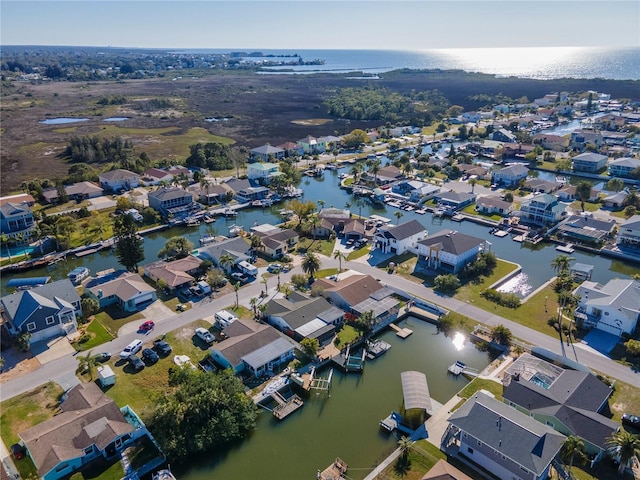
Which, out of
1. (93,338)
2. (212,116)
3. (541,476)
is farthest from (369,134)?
(541,476)

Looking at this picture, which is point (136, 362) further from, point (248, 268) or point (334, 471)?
point (334, 471)

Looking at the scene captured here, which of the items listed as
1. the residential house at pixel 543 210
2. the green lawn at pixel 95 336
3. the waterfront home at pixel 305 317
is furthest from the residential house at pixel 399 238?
the green lawn at pixel 95 336

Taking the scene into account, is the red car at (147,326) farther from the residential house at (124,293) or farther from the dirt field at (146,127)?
the dirt field at (146,127)

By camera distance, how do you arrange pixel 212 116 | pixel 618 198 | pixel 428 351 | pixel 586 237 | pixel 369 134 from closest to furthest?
pixel 428 351 → pixel 586 237 → pixel 618 198 → pixel 369 134 → pixel 212 116

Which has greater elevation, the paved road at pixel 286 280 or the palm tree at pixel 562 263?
the palm tree at pixel 562 263

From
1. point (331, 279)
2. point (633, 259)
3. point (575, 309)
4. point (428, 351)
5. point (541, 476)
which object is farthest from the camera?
point (633, 259)

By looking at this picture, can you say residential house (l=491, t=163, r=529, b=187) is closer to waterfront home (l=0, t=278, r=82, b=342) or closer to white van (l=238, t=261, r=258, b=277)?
white van (l=238, t=261, r=258, b=277)

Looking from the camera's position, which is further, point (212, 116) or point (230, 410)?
point (212, 116)

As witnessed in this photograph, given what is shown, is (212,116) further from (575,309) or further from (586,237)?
(575,309)
